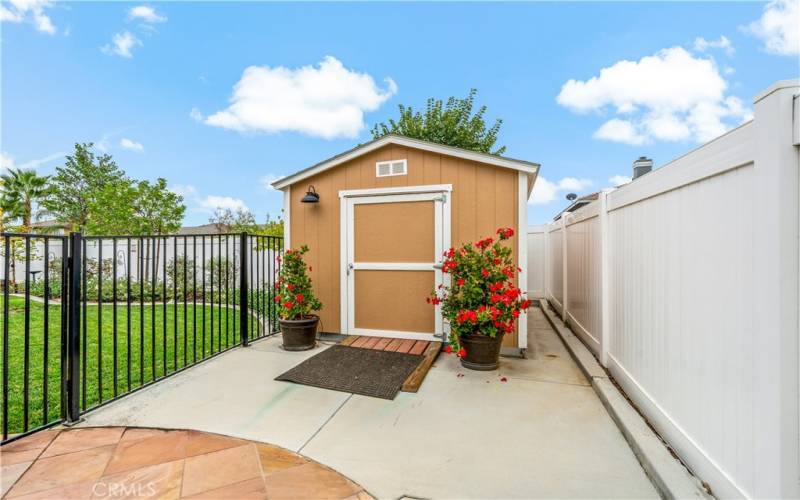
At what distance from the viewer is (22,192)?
44.0 feet

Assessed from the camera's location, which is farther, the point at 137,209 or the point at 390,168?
the point at 137,209

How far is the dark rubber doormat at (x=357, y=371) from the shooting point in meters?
2.97

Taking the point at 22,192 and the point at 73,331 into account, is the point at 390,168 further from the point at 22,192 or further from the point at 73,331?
the point at 22,192

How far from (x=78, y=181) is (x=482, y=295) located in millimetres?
29709

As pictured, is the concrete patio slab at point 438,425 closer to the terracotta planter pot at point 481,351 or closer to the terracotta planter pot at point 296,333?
the terracotta planter pot at point 481,351

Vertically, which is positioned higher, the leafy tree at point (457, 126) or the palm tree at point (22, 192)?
the leafy tree at point (457, 126)

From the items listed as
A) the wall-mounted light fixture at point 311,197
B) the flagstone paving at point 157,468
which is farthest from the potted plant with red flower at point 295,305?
the flagstone paving at point 157,468

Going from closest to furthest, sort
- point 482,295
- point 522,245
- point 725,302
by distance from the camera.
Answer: point 725,302, point 482,295, point 522,245

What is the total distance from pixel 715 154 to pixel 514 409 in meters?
2.05

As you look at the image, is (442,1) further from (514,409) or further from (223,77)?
(514,409)

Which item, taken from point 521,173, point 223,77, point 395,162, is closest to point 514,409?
point 521,173

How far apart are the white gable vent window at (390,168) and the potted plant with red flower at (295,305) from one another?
Result: 4.49 ft

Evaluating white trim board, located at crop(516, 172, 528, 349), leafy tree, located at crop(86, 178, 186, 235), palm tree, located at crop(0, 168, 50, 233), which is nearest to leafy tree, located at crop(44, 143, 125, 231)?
palm tree, located at crop(0, 168, 50, 233)
